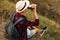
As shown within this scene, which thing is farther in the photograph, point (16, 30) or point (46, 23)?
point (46, 23)

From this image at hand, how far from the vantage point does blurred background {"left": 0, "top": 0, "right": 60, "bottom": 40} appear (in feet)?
17.1

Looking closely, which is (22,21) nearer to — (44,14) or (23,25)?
(23,25)

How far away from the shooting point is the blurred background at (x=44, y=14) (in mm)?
5226

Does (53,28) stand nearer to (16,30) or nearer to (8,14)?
(8,14)

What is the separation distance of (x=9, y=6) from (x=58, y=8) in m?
2.27

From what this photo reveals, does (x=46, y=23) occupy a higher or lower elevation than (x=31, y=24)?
lower

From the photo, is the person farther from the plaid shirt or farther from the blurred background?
the blurred background

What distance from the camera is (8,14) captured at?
567cm

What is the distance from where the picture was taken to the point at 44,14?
7.44m

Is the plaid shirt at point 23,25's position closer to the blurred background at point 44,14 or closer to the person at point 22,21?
the person at point 22,21

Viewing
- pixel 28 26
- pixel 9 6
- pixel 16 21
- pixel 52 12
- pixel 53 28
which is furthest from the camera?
pixel 52 12

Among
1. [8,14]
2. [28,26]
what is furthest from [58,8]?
[28,26]

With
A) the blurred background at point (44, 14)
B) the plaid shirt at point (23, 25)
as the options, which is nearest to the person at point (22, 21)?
the plaid shirt at point (23, 25)

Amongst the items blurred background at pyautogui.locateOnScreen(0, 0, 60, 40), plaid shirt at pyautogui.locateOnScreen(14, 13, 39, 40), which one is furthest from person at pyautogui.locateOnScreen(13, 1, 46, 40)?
blurred background at pyautogui.locateOnScreen(0, 0, 60, 40)
